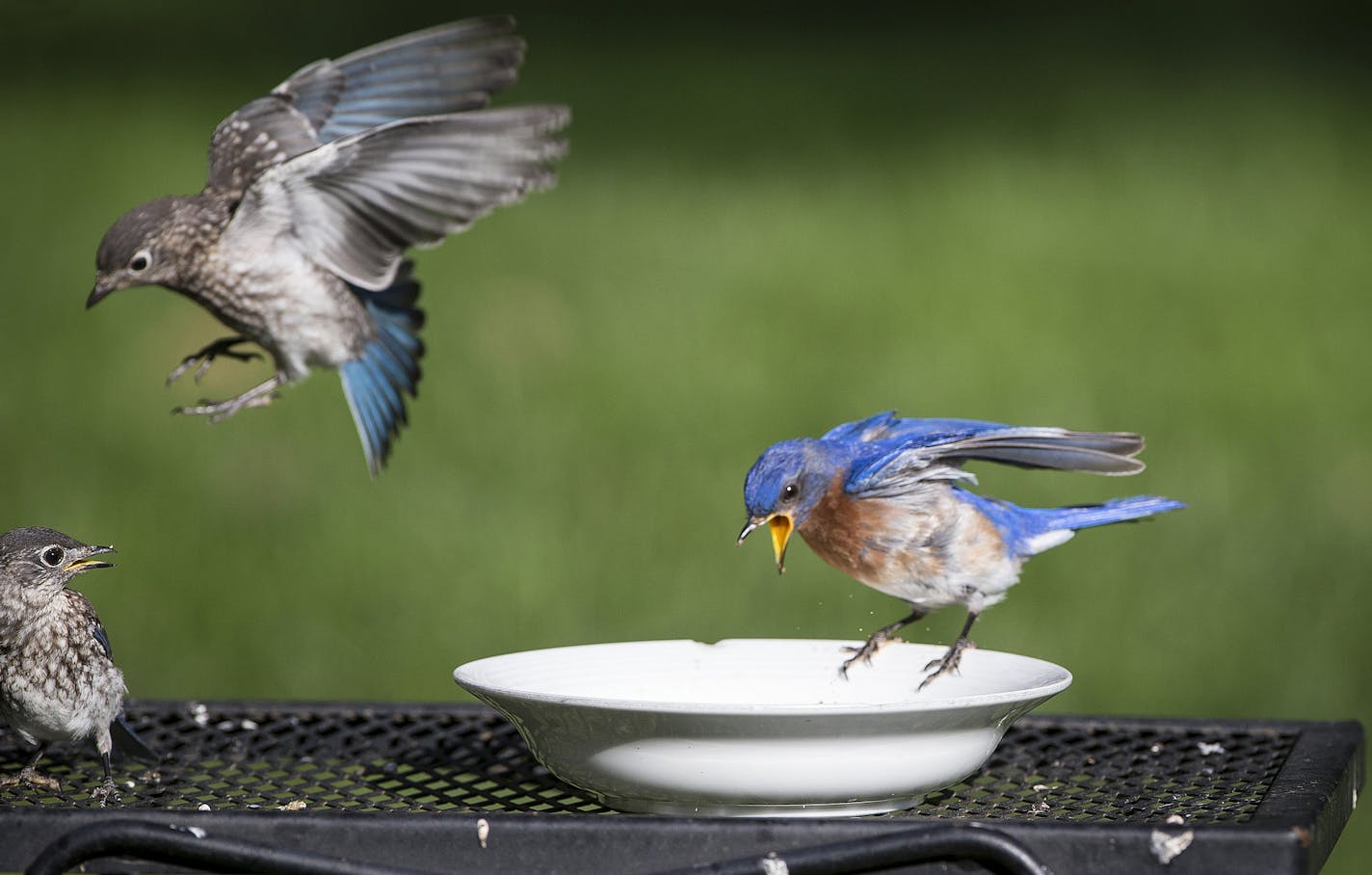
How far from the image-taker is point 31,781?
1.68 metres

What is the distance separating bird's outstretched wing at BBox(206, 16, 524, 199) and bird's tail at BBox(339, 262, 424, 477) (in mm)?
164

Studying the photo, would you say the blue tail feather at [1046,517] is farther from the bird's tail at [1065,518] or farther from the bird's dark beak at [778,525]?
the bird's dark beak at [778,525]

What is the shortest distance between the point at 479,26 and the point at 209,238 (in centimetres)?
34

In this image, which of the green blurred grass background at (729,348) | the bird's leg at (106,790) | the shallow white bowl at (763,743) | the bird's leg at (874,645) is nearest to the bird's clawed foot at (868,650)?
the bird's leg at (874,645)

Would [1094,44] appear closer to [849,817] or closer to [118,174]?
[118,174]

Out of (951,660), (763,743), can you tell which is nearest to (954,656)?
(951,660)

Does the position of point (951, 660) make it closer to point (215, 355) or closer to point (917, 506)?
point (917, 506)

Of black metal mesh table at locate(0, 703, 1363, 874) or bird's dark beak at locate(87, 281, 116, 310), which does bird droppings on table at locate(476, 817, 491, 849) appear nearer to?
black metal mesh table at locate(0, 703, 1363, 874)

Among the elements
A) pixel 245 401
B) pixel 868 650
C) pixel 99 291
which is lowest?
pixel 868 650

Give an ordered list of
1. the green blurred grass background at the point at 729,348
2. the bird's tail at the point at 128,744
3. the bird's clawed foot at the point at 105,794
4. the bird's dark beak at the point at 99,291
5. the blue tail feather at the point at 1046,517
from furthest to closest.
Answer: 1. the green blurred grass background at the point at 729,348
2. the bird's tail at the point at 128,744
3. the blue tail feather at the point at 1046,517
4. the bird's clawed foot at the point at 105,794
5. the bird's dark beak at the point at 99,291

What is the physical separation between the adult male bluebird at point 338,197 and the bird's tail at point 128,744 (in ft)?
1.25

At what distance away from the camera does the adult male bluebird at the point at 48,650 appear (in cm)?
161

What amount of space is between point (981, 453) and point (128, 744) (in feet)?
3.19

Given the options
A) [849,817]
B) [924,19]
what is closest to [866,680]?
[849,817]
